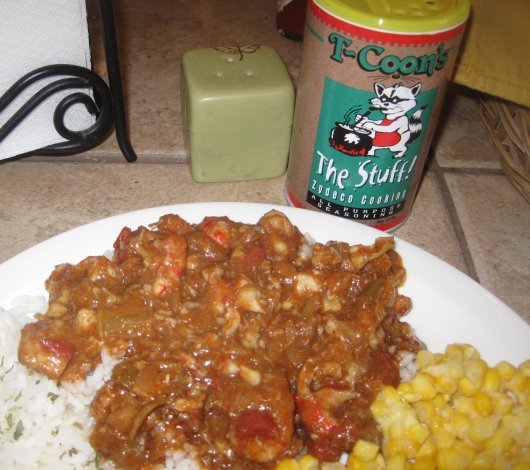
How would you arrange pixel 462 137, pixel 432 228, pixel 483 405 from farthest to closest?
pixel 462 137 → pixel 432 228 → pixel 483 405

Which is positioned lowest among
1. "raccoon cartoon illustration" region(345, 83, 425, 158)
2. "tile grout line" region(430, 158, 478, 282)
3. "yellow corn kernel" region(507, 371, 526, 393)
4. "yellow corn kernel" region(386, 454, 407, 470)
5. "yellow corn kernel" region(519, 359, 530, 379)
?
"tile grout line" region(430, 158, 478, 282)

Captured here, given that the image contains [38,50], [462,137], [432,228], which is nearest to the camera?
[38,50]

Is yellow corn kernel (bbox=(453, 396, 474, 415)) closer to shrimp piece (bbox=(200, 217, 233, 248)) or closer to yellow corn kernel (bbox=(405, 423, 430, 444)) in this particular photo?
yellow corn kernel (bbox=(405, 423, 430, 444))

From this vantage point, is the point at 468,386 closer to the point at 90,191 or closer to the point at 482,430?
the point at 482,430

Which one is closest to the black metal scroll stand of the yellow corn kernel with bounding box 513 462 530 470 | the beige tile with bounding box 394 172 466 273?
the beige tile with bounding box 394 172 466 273

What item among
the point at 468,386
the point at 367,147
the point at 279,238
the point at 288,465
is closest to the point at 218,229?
the point at 279,238

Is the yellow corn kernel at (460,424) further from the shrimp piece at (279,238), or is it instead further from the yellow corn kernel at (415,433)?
the shrimp piece at (279,238)

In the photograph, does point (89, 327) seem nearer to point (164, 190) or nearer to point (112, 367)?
point (112, 367)
